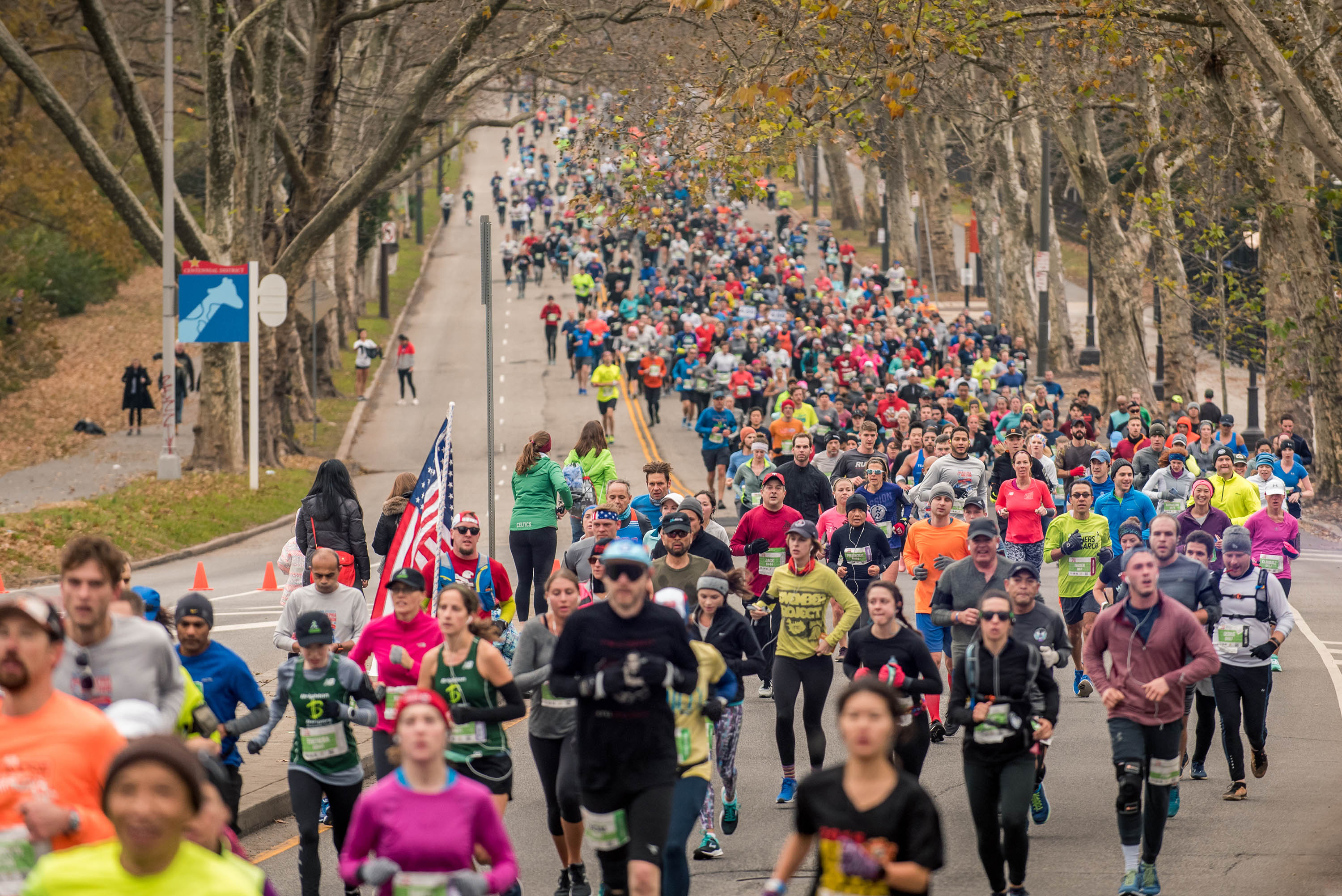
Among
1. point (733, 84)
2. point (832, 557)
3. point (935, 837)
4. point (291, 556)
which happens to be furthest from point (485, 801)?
point (733, 84)

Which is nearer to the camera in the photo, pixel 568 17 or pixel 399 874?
pixel 399 874

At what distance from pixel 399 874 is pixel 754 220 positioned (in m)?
70.6

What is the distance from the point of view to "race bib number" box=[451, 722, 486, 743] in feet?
25.6

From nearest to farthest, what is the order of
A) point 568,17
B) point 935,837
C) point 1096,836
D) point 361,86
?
point 935,837 < point 1096,836 < point 568,17 < point 361,86

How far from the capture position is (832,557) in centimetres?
1304

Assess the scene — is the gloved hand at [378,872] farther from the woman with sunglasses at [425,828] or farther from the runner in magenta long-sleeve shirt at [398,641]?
the runner in magenta long-sleeve shirt at [398,641]

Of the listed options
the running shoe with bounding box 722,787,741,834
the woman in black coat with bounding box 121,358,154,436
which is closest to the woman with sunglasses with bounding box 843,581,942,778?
the running shoe with bounding box 722,787,741,834

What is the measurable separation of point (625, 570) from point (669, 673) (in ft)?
1.54

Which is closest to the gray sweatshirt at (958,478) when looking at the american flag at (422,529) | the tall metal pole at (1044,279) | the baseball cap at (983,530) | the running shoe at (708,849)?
the baseball cap at (983,530)

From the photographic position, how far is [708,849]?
9109 millimetres

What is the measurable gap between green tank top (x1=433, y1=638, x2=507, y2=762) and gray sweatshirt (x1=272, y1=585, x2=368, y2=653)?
164 centimetres

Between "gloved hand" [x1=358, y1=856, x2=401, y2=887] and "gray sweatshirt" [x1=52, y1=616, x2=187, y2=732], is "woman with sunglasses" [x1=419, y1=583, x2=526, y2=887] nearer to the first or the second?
"gray sweatshirt" [x1=52, y1=616, x2=187, y2=732]

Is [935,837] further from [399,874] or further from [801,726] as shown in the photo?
[801,726]

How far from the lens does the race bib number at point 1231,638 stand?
10.6 m
